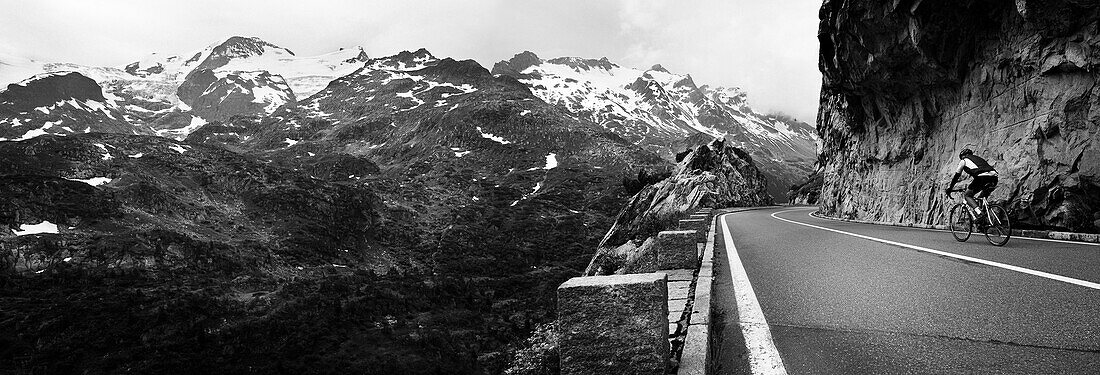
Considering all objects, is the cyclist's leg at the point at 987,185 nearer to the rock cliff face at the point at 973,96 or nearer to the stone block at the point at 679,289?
the rock cliff face at the point at 973,96

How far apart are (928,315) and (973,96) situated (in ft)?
61.8

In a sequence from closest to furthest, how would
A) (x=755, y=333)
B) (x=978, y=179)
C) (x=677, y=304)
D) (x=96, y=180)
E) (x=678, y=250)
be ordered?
(x=755, y=333)
(x=677, y=304)
(x=678, y=250)
(x=978, y=179)
(x=96, y=180)

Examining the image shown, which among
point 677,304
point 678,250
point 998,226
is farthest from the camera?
point 998,226

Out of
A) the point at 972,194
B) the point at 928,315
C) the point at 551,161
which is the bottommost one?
the point at 928,315

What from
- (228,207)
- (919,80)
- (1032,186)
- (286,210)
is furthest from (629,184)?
(1032,186)

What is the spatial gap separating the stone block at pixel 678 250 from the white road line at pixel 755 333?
2.64 feet

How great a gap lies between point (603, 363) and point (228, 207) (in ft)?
356

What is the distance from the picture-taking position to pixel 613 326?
329 centimetres

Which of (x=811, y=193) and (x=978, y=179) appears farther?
Result: (x=811, y=193)

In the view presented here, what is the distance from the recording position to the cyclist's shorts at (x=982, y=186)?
10219 mm

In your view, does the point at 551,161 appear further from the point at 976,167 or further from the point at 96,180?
the point at 976,167

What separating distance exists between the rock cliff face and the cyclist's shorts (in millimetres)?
4306

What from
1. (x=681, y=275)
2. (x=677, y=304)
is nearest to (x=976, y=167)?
(x=681, y=275)

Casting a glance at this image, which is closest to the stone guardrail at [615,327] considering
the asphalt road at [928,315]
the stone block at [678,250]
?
the asphalt road at [928,315]
